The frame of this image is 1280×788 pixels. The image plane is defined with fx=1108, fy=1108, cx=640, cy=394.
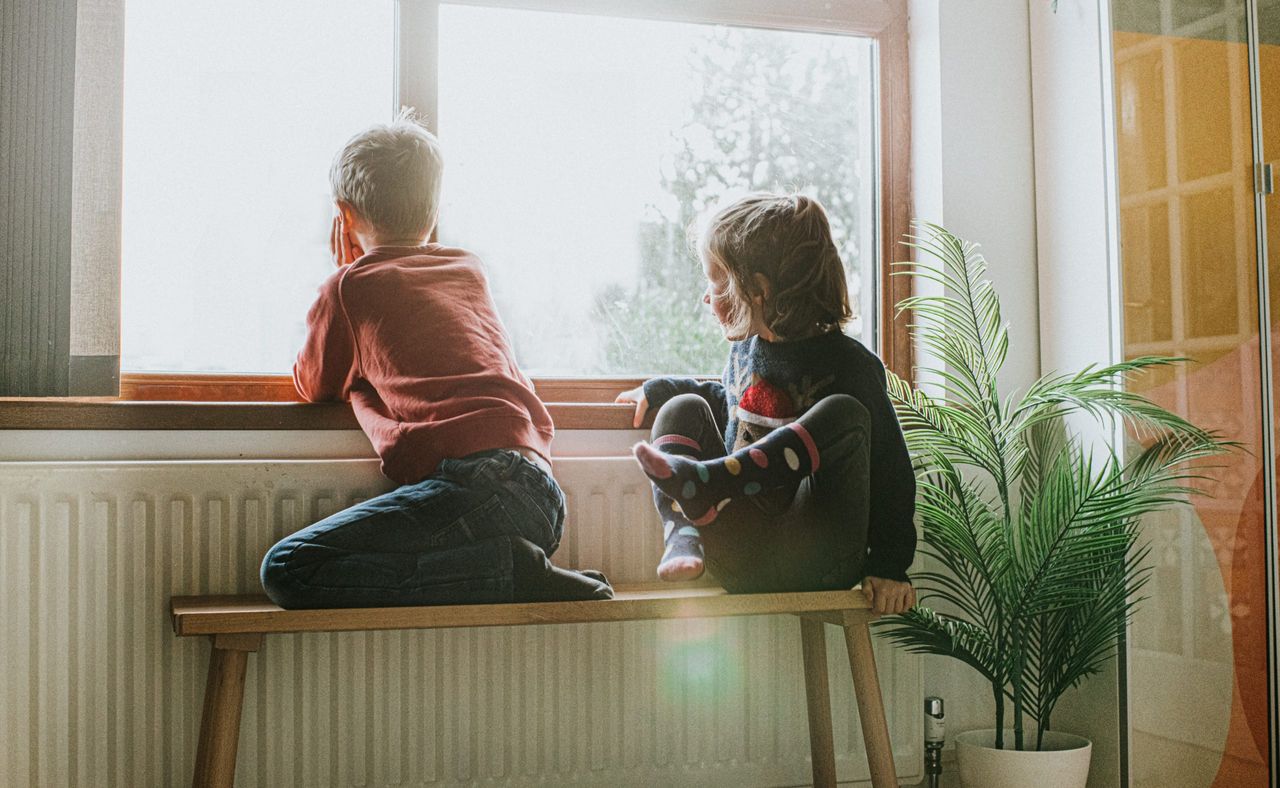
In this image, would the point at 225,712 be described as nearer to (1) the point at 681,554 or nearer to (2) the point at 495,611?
(2) the point at 495,611

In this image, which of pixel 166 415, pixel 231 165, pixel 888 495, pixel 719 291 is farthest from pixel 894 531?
pixel 231 165

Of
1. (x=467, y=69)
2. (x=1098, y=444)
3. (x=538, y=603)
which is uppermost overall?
(x=467, y=69)

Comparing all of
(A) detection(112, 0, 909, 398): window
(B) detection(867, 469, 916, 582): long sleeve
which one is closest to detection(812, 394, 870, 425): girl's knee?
(B) detection(867, 469, 916, 582): long sleeve

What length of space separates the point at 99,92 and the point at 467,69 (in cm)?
70

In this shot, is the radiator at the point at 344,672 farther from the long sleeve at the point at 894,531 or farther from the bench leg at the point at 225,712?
the long sleeve at the point at 894,531

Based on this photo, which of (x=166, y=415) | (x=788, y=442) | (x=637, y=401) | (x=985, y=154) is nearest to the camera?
(x=788, y=442)

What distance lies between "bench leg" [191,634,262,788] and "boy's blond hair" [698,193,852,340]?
98 centimetres

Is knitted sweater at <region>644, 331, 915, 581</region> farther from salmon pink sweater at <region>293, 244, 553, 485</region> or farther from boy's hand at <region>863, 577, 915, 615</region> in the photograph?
salmon pink sweater at <region>293, 244, 553, 485</region>

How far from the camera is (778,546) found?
185 centimetres

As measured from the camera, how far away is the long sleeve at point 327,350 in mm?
1895

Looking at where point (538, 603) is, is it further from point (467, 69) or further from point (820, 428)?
point (467, 69)

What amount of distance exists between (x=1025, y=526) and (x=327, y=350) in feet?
4.33

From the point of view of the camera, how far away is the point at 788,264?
6.24 ft

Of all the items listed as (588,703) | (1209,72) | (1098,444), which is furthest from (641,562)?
(1209,72)
